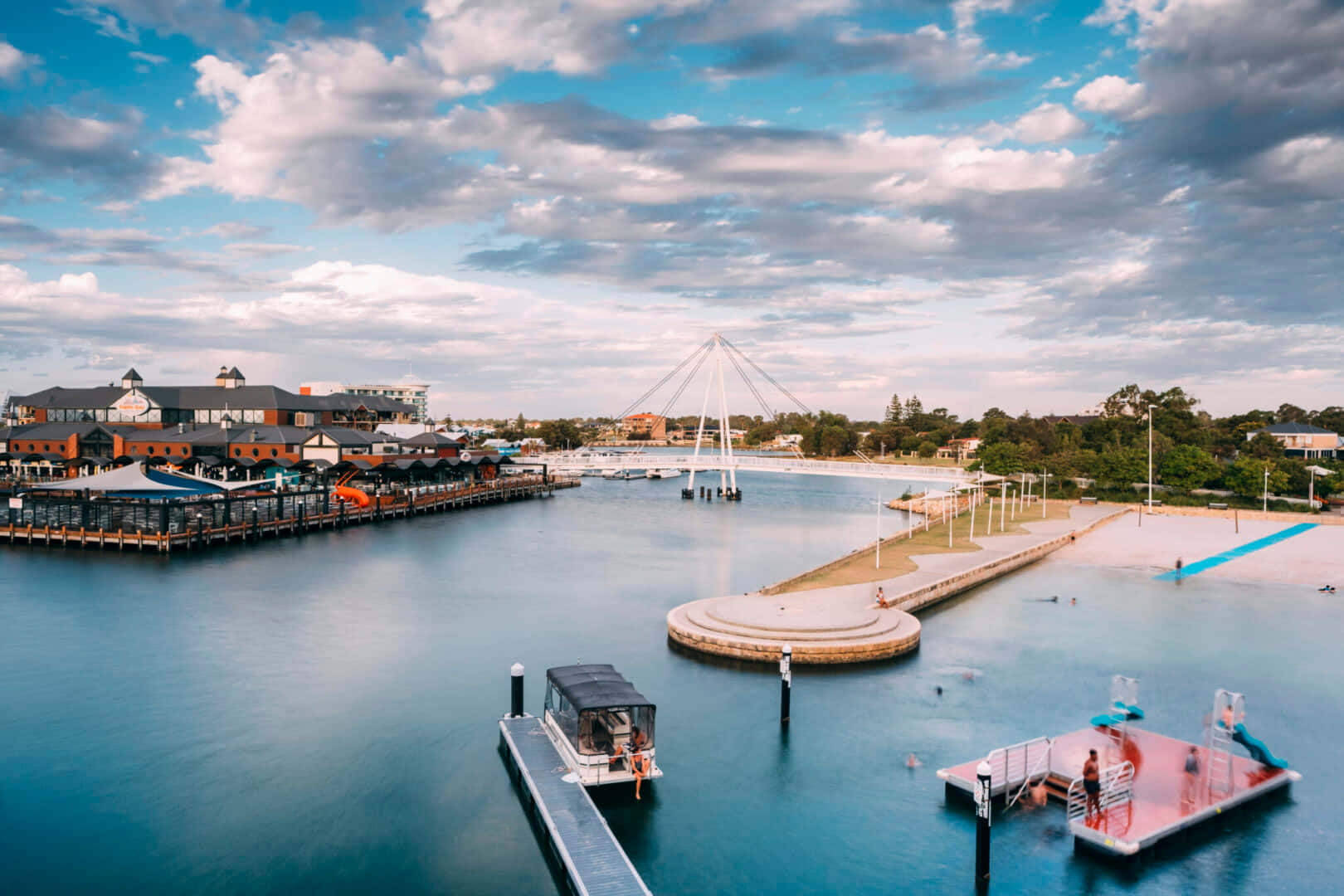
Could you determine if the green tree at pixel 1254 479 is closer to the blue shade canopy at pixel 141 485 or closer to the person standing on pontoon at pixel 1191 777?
the person standing on pontoon at pixel 1191 777

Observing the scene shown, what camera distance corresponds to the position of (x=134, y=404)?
298ft

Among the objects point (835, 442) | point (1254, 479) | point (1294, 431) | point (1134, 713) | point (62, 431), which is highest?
point (1294, 431)

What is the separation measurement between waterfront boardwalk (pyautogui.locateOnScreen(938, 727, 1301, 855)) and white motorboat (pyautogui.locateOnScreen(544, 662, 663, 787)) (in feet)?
20.1

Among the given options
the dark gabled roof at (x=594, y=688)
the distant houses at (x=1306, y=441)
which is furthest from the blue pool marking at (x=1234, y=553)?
the distant houses at (x=1306, y=441)

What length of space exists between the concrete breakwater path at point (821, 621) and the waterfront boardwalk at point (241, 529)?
31.8 metres

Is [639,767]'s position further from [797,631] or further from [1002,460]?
[1002,460]

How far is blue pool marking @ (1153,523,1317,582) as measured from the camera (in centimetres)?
4428

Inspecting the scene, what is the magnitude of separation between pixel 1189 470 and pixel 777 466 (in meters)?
37.1

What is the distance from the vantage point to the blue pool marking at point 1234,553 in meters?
44.3

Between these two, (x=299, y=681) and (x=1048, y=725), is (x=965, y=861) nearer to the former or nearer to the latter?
(x=1048, y=725)

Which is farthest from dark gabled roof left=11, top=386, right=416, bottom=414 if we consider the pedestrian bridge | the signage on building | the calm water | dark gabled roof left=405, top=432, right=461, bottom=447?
the calm water

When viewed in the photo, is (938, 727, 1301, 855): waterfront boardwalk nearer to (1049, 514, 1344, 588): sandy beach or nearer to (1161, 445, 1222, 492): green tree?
(1049, 514, 1344, 588): sandy beach

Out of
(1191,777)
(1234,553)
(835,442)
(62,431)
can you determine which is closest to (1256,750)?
(1191,777)

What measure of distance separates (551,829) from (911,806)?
7247 mm
